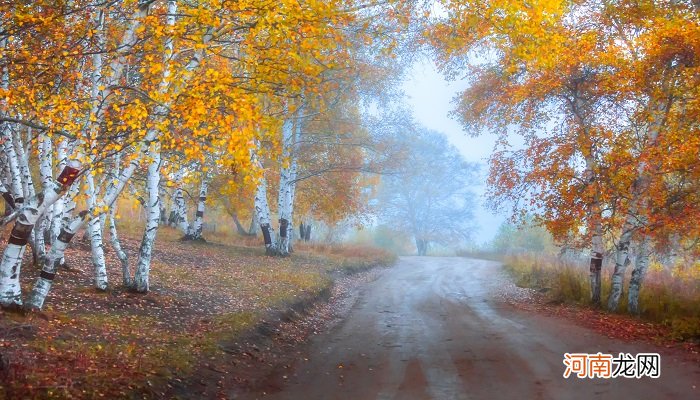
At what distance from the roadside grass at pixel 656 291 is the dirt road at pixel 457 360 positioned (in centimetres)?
199

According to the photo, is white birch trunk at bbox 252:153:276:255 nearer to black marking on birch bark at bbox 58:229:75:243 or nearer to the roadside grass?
the roadside grass

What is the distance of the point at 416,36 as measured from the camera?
50.9 ft

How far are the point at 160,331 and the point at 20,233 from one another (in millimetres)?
3104

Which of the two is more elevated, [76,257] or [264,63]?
[264,63]

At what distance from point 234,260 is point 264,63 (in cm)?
1458

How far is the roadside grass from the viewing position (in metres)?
13.3

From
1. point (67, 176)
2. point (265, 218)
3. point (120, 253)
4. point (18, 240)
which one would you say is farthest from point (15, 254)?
point (265, 218)

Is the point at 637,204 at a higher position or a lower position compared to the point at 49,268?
higher

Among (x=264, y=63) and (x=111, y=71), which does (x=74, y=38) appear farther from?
(x=264, y=63)

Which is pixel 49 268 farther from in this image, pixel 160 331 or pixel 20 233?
pixel 160 331

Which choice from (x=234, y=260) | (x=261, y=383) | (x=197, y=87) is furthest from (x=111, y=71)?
(x=234, y=260)

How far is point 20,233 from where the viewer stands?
8.23 metres

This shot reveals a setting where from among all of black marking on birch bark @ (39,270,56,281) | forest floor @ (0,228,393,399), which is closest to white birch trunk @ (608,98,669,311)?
forest floor @ (0,228,393,399)

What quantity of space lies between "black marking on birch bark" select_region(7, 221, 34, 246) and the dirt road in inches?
159
